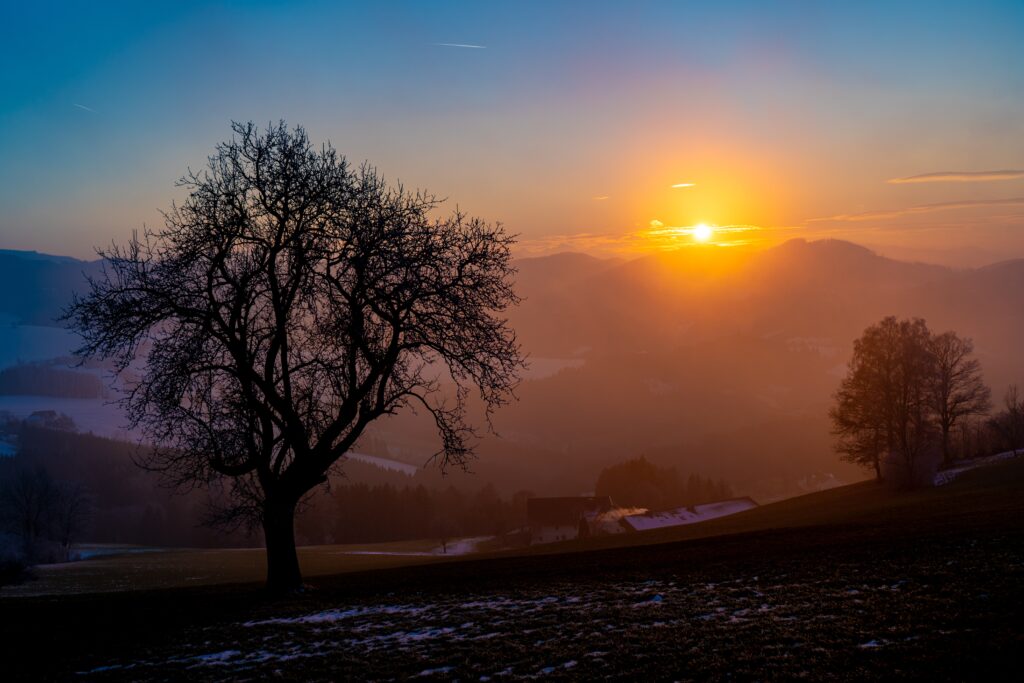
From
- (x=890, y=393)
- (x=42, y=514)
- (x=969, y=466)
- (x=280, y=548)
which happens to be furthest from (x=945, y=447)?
(x=42, y=514)

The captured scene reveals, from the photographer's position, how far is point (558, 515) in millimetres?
106312

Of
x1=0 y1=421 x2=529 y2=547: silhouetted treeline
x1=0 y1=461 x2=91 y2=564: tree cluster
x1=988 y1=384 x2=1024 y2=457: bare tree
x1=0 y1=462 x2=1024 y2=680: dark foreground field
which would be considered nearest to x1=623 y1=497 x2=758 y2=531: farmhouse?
x1=988 y1=384 x2=1024 y2=457: bare tree

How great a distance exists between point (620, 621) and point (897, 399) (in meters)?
55.0

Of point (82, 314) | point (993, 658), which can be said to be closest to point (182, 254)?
point (82, 314)

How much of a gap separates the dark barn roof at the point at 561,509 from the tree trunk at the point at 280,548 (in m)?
85.0

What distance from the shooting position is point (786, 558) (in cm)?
1939

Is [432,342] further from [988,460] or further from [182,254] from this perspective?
[988,460]

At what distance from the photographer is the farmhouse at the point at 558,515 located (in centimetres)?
10294

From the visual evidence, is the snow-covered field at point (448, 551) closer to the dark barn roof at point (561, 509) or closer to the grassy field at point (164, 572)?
the grassy field at point (164, 572)

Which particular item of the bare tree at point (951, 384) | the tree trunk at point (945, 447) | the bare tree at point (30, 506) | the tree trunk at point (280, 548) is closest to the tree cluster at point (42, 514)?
the bare tree at point (30, 506)

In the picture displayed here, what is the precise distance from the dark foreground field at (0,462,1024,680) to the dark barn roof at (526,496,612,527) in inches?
3285

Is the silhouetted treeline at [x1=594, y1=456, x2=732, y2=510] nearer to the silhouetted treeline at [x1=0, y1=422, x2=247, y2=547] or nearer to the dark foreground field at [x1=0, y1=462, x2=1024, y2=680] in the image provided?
the silhouetted treeline at [x1=0, y1=422, x2=247, y2=547]

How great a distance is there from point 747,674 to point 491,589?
1051 centimetres

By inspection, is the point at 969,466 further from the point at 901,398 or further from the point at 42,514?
the point at 42,514
